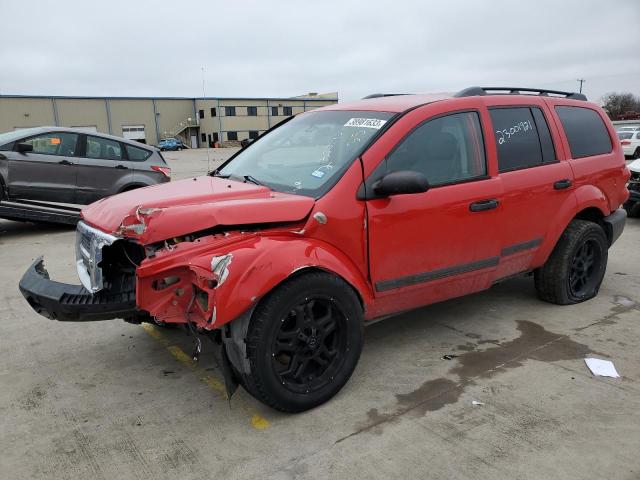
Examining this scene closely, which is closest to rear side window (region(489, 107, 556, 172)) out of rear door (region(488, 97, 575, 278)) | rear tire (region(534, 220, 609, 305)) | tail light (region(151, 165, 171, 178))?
rear door (region(488, 97, 575, 278))

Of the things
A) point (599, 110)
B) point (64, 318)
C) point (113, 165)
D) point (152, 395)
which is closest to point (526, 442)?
point (152, 395)

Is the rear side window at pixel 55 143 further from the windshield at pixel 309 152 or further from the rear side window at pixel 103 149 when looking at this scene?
the windshield at pixel 309 152

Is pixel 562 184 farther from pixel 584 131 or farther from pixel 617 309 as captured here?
pixel 617 309

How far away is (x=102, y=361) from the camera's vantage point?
12.6 feet

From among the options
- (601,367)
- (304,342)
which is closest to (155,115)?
(304,342)

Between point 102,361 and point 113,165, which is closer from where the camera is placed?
point 102,361

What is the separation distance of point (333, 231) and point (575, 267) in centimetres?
279

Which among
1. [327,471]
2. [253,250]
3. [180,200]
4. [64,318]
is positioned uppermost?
[180,200]

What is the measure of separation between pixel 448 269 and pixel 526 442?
1.30m

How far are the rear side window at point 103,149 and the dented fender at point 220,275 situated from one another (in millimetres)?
6878

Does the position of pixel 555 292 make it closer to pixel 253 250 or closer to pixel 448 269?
pixel 448 269

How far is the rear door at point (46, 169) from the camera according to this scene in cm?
803

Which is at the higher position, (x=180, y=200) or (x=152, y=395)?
(x=180, y=200)

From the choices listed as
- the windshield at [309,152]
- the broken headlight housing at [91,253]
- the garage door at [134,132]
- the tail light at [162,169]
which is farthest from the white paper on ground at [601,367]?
the garage door at [134,132]
